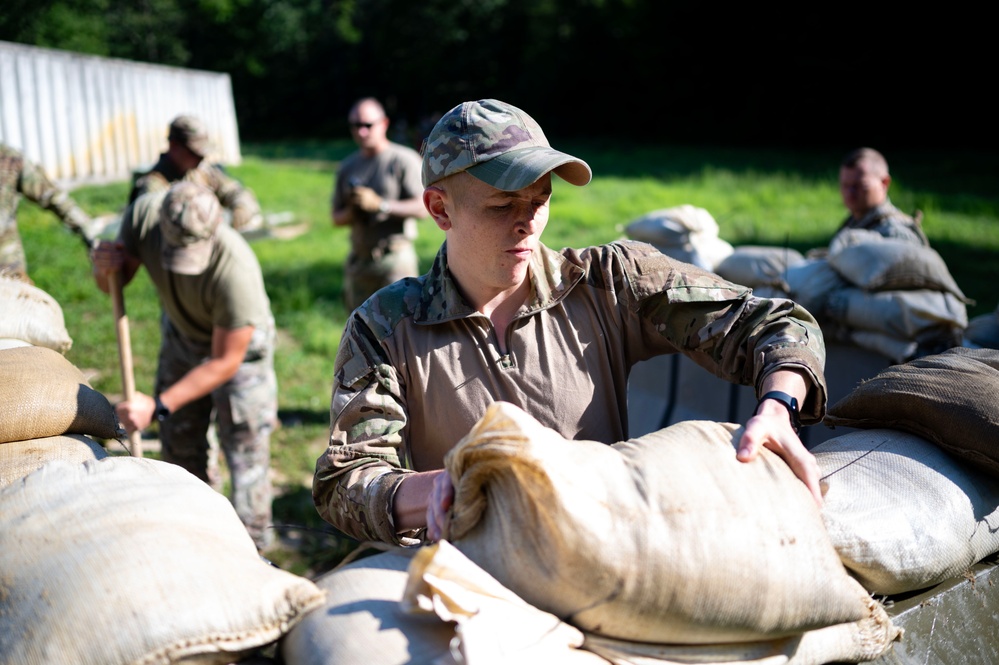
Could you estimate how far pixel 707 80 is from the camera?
30.0m

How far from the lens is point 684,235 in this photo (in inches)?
213

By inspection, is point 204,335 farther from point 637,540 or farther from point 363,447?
point 637,540

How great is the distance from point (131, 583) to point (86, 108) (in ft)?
51.7

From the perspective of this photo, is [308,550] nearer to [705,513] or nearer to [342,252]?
[705,513]

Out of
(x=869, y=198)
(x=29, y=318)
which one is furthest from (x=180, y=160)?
(x=869, y=198)

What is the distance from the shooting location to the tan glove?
20.0 ft

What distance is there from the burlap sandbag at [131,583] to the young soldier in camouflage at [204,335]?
1.95 metres

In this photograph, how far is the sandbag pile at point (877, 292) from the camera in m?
4.38

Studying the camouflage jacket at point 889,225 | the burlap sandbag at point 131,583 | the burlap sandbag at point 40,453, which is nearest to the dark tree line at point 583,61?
the burlap sandbag at point 40,453

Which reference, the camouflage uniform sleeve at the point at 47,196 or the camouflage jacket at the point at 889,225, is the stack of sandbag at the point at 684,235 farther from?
the camouflage uniform sleeve at the point at 47,196

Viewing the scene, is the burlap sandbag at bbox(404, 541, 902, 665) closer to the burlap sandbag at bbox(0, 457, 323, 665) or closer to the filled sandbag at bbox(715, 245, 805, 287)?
the burlap sandbag at bbox(0, 457, 323, 665)

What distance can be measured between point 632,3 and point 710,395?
2990 cm

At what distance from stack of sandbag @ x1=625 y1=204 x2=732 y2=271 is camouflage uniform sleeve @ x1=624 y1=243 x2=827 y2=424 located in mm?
3216

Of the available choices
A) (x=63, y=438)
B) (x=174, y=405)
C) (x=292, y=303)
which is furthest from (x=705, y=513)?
(x=292, y=303)
